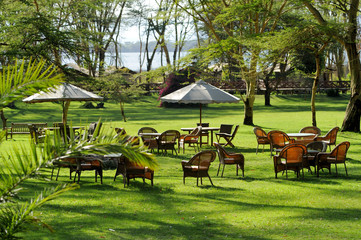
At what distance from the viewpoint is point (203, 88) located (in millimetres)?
19203

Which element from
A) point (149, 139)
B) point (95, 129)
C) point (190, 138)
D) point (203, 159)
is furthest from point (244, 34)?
point (95, 129)

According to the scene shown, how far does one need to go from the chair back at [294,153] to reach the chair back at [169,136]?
211 inches

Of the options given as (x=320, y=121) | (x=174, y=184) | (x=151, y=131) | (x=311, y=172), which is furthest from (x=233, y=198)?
(x=320, y=121)

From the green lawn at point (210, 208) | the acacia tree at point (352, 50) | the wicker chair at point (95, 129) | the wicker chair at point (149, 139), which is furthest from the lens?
the acacia tree at point (352, 50)

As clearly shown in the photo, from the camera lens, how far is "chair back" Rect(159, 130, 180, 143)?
16.6m

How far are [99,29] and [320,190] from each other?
50508mm

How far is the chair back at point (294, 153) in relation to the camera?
11781mm

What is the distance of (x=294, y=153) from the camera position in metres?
11.9

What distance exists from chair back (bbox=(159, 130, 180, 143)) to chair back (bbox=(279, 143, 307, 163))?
17.6ft

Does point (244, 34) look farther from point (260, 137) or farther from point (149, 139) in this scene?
point (149, 139)

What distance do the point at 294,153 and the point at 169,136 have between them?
18.7 feet

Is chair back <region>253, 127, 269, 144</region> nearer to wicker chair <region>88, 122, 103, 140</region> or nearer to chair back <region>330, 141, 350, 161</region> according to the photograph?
chair back <region>330, 141, 350, 161</region>

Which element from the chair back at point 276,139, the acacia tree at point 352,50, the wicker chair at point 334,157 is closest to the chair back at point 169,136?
the chair back at point 276,139

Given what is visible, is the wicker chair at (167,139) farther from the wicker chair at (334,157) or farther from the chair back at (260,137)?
the wicker chair at (334,157)
